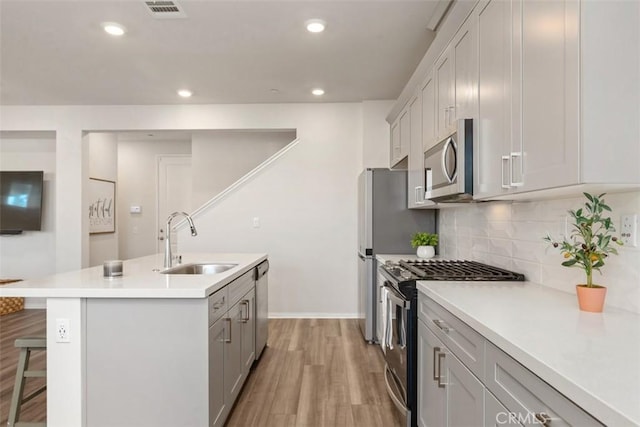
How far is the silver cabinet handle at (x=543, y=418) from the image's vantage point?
903 mm

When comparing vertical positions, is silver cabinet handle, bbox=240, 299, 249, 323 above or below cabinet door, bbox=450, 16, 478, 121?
below

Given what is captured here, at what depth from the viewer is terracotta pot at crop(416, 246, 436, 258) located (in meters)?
3.37

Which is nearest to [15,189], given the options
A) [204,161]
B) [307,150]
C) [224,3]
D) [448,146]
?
[204,161]

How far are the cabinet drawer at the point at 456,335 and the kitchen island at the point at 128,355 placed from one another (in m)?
1.09

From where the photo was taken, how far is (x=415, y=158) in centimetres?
330

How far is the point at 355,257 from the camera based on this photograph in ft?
15.7

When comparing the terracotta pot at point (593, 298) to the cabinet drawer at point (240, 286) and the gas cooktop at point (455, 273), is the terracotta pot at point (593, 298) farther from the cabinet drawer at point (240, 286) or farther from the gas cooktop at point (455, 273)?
the cabinet drawer at point (240, 286)

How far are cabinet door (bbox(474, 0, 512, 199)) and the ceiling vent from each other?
1.90 meters

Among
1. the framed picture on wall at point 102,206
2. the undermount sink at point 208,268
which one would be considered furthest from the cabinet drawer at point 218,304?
the framed picture on wall at point 102,206

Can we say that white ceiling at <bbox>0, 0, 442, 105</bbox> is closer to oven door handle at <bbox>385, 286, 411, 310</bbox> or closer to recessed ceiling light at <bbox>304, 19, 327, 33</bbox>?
recessed ceiling light at <bbox>304, 19, 327, 33</bbox>

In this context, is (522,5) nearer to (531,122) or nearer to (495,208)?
(531,122)

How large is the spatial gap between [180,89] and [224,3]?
1.94 metres

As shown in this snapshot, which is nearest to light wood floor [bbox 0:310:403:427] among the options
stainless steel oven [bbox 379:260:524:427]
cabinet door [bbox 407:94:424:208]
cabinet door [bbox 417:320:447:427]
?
stainless steel oven [bbox 379:260:524:427]

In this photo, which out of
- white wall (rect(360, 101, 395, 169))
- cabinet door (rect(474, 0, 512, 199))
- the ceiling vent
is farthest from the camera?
white wall (rect(360, 101, 395, 169))
